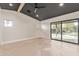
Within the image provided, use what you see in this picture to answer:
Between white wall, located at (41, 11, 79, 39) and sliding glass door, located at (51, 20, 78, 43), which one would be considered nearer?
white wall, located at (41, 11, 79, 39)

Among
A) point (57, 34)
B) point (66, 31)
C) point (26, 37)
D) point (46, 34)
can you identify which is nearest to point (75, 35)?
point (66, 31)

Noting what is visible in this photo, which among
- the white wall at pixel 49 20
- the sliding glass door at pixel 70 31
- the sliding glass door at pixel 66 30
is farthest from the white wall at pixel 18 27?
the sliding glass door at pixel 70 31

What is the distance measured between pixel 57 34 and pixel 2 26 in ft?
16.9

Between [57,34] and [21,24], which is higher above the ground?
[21,24]

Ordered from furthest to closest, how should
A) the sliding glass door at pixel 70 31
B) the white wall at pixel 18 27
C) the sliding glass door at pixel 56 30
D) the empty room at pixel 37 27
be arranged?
1. the sliding glass door at pixel 56 30
2. the white wall at pixel 18 27
3. the sliding glass door at pixel 70 31
4. the empty room at pixel 37 27

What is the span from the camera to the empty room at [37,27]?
6.77m

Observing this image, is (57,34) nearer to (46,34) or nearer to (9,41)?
(46,34)

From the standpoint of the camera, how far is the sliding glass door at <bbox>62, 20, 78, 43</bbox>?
771 centimetres

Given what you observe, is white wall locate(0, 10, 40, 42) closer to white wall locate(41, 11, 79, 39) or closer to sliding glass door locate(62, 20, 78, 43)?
white wall locate(41, 11, 79, 39)

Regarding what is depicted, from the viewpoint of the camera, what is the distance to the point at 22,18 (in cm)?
1073

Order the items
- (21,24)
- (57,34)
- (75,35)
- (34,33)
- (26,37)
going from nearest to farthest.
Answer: (75,35)
(57,34)
(21,24)
(26,37)
(34,33)

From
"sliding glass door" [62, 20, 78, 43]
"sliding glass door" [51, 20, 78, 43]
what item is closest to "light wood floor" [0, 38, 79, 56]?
"sliding glass door" [62, 20, 78, 43]

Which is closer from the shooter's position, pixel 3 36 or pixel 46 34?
pixel 3 36

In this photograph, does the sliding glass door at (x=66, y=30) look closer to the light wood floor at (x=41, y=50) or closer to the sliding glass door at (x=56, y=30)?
the sliding glass door at (x=56, y=30)
